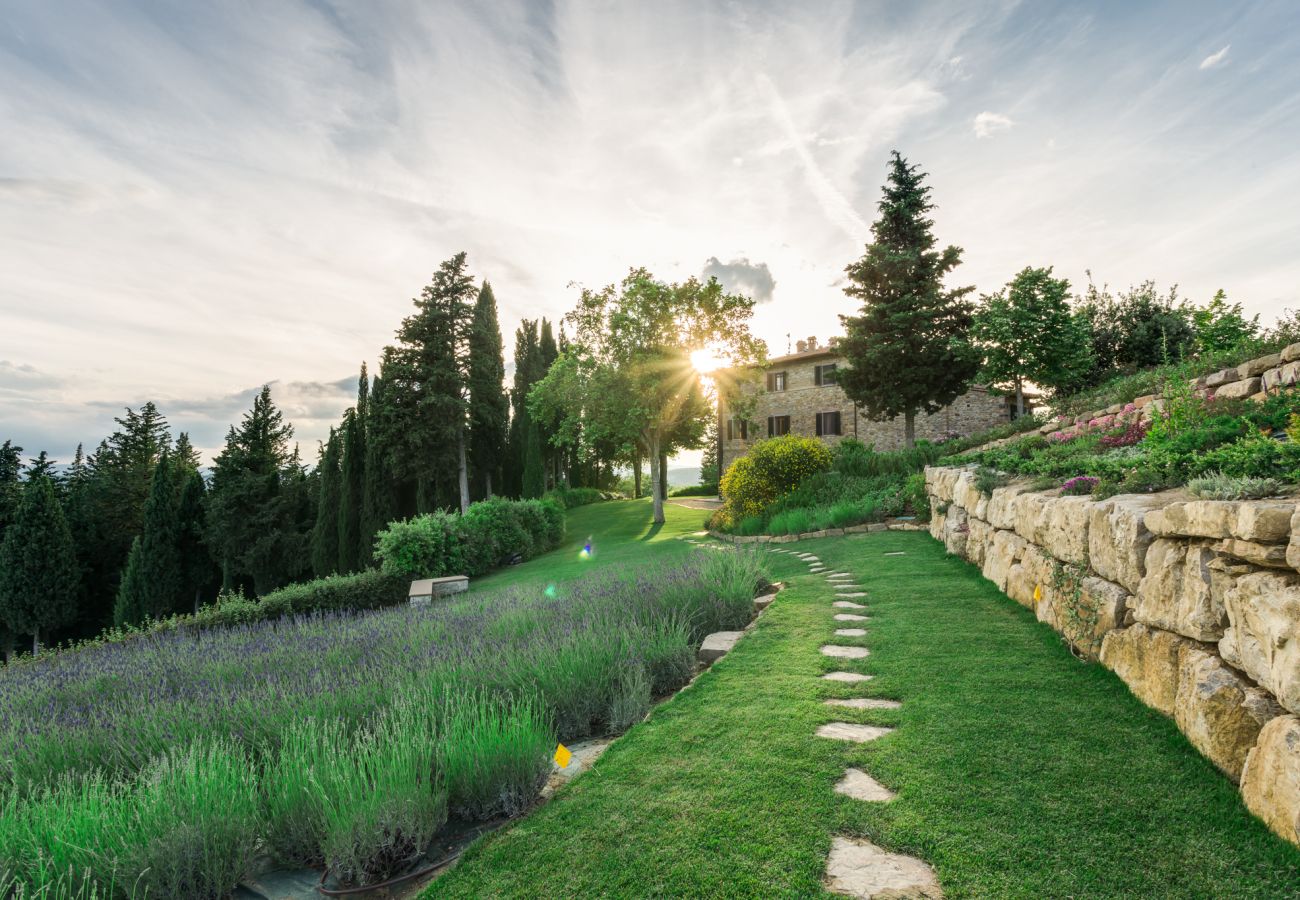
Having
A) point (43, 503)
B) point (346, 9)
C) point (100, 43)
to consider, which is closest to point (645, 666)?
point (346, 9)

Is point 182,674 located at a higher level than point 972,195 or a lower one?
lower

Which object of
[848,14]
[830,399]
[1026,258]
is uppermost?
[1026,258]

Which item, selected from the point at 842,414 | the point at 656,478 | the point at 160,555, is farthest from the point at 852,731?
the point at 160,555

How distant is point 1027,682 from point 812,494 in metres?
10.6

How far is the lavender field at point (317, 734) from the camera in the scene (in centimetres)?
204

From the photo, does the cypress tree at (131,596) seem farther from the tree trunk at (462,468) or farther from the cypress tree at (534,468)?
the cypress tree at (534,468)

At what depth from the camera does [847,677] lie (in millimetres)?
3574

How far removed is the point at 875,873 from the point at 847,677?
72.3 inches

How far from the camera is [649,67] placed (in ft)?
21.1

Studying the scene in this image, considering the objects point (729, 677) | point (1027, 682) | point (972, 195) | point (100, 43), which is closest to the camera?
point (1027, 682)

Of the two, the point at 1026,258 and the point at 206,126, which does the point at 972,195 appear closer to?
the point at 206,126

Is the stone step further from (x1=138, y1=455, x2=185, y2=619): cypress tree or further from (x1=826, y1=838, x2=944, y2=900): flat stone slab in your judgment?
(x1=138, y1=455, x2=185, y2=619): cypress tree

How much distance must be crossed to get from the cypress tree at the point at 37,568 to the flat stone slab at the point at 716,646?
3354cm

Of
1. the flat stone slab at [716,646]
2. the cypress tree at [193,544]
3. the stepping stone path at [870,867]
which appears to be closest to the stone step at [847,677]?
the stepping stone path at [870,867]
